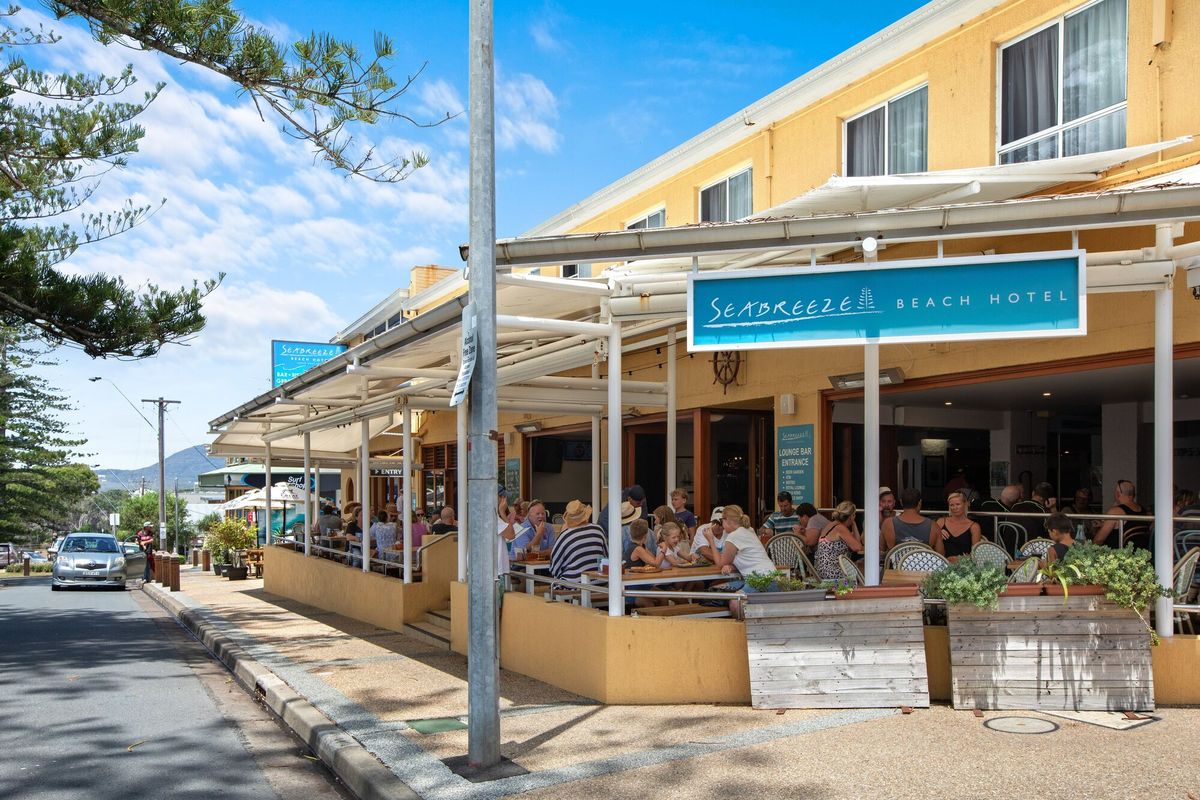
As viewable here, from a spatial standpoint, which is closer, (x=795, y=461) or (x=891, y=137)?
(x=891, y=137)

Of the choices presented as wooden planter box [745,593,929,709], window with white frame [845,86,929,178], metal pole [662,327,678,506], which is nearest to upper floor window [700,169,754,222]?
window with white frame [845,86,929,178]

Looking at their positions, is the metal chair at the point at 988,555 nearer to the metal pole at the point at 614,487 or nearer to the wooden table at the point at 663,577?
the wooden table at the point at 663,577

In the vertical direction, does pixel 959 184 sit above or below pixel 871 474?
above

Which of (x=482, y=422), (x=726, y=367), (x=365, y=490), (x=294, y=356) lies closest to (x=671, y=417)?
(x=726, y=367)

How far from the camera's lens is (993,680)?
6910 millimetres

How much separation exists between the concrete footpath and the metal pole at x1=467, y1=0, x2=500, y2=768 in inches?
15.9

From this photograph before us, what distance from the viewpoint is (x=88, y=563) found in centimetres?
2564

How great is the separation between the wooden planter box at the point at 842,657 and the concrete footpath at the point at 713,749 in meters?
0.14

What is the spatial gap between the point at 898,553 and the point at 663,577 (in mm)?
1983

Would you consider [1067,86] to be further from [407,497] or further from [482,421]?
[407,497]

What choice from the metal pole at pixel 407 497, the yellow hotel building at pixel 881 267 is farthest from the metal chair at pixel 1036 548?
the metal pole at pixel 407 497

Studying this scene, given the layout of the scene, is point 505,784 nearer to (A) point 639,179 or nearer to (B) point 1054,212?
(B) point 1054,212

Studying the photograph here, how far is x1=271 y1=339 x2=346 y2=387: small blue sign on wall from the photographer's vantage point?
Answer: 2748 centimetres

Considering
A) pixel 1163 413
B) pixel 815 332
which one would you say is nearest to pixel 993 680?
pixel 1163 413
